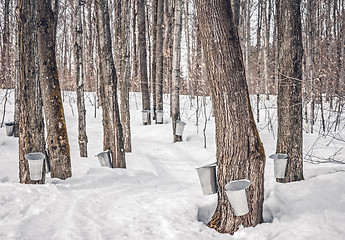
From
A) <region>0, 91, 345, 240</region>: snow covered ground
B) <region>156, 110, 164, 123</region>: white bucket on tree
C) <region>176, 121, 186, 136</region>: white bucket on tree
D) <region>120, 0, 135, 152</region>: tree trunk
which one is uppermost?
<region>120, 0, 135, 152</region>: tree trunk

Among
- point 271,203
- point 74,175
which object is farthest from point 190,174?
point 271,203

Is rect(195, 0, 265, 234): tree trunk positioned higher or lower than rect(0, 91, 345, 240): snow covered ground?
higher

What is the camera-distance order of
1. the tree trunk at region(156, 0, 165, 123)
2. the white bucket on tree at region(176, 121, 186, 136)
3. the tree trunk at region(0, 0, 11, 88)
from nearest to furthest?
the white bucket on tree at region(176, 121, 186, 136) → the tree trunk at region(0, 0, 11, 88) → the tree trunk at region(156, 0, 165, 123)

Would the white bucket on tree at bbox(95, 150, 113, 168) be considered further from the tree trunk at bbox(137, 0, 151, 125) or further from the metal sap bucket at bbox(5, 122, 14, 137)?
the tree trunk at bbox(137, 0, 151, 125)

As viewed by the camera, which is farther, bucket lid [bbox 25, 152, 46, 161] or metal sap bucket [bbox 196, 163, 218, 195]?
bucket lid [bbox 25, 152, 46, 161]

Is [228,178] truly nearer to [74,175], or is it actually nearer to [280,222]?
[280,222]

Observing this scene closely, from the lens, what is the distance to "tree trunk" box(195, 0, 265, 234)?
10.1 feet

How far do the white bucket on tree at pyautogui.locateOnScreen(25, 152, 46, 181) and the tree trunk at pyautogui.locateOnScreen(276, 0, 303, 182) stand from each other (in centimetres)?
337

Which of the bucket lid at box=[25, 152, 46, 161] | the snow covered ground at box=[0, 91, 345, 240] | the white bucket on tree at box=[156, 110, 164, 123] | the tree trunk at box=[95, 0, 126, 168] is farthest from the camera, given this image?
→ the white bucket on tree at box=[156, 110, 164, 123]

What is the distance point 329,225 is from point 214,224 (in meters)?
1.16

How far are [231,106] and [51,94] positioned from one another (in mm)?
2850

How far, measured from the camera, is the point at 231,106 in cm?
310

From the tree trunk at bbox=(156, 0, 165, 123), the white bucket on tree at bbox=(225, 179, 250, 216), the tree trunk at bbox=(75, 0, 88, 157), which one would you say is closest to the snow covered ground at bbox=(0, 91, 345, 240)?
the white bucket on tree at bbox=(225, 179, 250, 216)

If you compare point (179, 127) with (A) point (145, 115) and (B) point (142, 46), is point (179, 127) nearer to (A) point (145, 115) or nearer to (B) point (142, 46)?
(A) point (145, 115)
